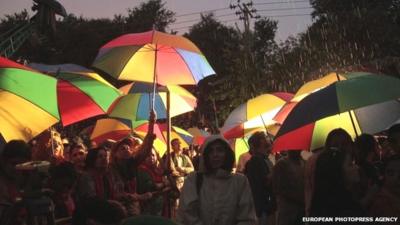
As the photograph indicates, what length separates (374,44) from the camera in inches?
1206

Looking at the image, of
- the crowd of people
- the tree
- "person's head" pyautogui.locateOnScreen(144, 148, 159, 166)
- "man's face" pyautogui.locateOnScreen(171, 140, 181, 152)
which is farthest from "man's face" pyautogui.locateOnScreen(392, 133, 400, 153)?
the tree

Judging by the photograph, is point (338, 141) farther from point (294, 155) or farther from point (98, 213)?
point (98, 213)

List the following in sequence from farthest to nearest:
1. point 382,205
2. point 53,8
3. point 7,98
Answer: point 53,8 < point 7,98 < point 382,205

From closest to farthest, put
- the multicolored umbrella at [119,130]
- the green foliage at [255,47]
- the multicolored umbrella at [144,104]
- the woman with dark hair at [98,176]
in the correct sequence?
the woman with dark hair at [98,176]
the multicolored umbrella at [144,104]
the multicolored umbrella at [119,130]
the green foliage at [255,47]

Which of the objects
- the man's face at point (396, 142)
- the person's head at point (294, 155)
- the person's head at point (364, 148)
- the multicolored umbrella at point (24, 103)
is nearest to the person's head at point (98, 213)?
the multicolored umbrella at point (24, 103)

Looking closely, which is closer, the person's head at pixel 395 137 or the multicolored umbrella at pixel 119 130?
the person's head at pixel 395 137

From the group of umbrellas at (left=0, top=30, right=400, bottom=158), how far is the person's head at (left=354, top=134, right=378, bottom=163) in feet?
0.99

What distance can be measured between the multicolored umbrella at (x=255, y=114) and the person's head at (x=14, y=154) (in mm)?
5080

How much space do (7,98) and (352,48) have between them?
27.8 m

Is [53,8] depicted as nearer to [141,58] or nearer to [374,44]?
[141,58]

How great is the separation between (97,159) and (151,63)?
225cm

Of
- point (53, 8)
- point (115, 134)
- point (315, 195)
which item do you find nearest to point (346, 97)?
point (315, 195)

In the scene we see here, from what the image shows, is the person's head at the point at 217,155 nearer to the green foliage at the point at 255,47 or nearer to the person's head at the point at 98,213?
the person's head at the point at 98,213

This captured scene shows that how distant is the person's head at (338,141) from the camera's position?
181 inches
